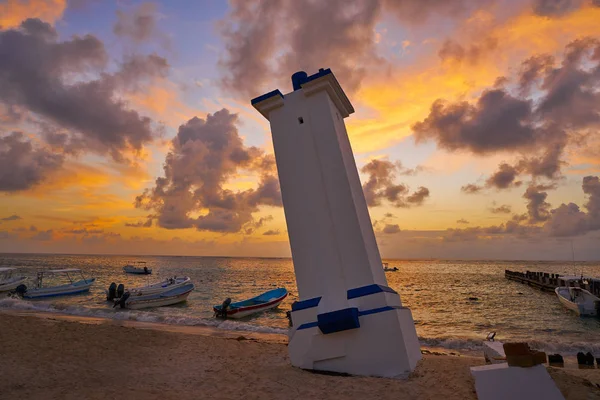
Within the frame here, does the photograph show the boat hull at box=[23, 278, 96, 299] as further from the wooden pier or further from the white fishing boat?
the wooden pier

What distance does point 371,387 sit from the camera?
616 cm

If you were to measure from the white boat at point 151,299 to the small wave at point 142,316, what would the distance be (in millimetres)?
1031

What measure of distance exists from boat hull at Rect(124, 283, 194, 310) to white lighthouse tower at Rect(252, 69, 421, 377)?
20.8 m

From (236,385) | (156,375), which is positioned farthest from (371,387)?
(156,375)

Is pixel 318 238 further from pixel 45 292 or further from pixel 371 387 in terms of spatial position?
pixel 45 292

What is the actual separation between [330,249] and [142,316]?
17583 mm

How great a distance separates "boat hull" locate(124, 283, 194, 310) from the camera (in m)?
24.4

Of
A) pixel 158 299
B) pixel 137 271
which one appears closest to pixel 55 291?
pixel 158 299

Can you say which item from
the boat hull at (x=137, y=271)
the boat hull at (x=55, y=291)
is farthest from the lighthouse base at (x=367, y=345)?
the boat hull at (x=137, y=271)

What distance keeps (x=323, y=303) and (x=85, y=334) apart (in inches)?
369

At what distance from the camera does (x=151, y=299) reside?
25.0m

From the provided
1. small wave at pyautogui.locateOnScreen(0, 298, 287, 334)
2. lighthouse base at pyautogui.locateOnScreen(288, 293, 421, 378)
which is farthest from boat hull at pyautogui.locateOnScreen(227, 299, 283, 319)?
lighthouse base at pyautogui.locateOnScreen(288, 293, 421, 378)

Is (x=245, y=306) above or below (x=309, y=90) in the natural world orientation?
below

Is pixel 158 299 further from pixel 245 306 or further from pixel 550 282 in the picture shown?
pixel 550 282
